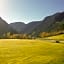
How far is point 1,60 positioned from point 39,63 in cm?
367

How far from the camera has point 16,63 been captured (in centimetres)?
1548

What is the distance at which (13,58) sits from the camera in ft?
56.5

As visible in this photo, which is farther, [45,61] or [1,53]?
[1,53]

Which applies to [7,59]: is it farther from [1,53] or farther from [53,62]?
[53,62]

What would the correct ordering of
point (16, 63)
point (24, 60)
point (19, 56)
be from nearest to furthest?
point (16, 63), point (24, 60), point (19, 56)

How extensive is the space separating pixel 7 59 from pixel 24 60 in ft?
5.54

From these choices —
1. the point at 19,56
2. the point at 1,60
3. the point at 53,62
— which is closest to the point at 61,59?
the point at 53,62

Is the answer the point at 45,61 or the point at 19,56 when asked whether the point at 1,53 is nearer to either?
the point at 19,56

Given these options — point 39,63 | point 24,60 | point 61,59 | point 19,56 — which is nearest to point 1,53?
point 19,56

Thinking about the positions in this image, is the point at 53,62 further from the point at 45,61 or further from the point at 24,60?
the point at 24,60

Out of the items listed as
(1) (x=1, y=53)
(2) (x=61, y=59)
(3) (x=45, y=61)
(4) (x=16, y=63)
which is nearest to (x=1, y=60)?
(4) (x=16, y=63)

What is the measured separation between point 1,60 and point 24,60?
220 cm

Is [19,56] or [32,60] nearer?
[32,60]

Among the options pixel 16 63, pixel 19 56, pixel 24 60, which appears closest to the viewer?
pixel 16 63
